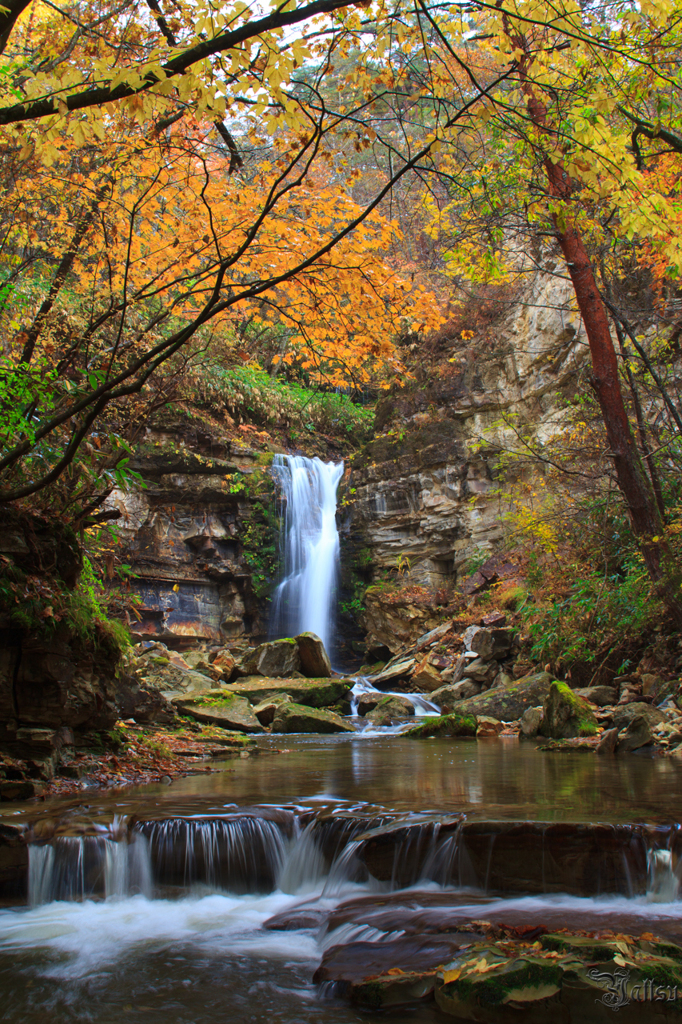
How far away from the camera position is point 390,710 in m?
11.4

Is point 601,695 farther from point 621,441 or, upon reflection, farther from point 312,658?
point 312,658

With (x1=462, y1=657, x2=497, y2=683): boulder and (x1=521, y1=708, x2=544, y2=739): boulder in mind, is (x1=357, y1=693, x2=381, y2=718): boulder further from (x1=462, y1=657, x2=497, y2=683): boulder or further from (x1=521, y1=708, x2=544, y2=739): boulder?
(x1=521, y1=708, x2=544, y2=739): boulder

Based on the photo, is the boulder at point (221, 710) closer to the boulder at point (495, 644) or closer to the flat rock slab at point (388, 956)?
the boulder at point (495, 644)

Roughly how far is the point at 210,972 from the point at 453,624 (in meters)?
12.2

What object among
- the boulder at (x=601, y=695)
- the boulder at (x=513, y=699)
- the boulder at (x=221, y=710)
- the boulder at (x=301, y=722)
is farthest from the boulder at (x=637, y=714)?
the boulder at (x=221, y=710)

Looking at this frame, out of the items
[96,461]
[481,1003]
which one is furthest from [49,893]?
[96,461]

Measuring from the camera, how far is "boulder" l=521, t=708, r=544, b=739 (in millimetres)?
8539

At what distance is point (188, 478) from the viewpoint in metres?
18.5

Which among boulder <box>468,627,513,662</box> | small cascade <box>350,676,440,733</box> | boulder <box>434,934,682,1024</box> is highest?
boulder <box>468,627,513,662</box>

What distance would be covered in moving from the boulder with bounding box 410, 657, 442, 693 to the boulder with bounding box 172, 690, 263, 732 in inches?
167

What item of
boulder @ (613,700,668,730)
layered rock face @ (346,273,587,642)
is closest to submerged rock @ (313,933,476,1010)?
boulder @ (613,700,668,730)

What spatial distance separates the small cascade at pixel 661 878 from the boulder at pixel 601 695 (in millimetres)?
Answer: 5268

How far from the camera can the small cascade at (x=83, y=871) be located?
395 centimetres

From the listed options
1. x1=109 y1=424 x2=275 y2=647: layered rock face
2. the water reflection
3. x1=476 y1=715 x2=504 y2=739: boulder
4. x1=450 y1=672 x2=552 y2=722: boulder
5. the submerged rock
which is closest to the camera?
the submerged rock
